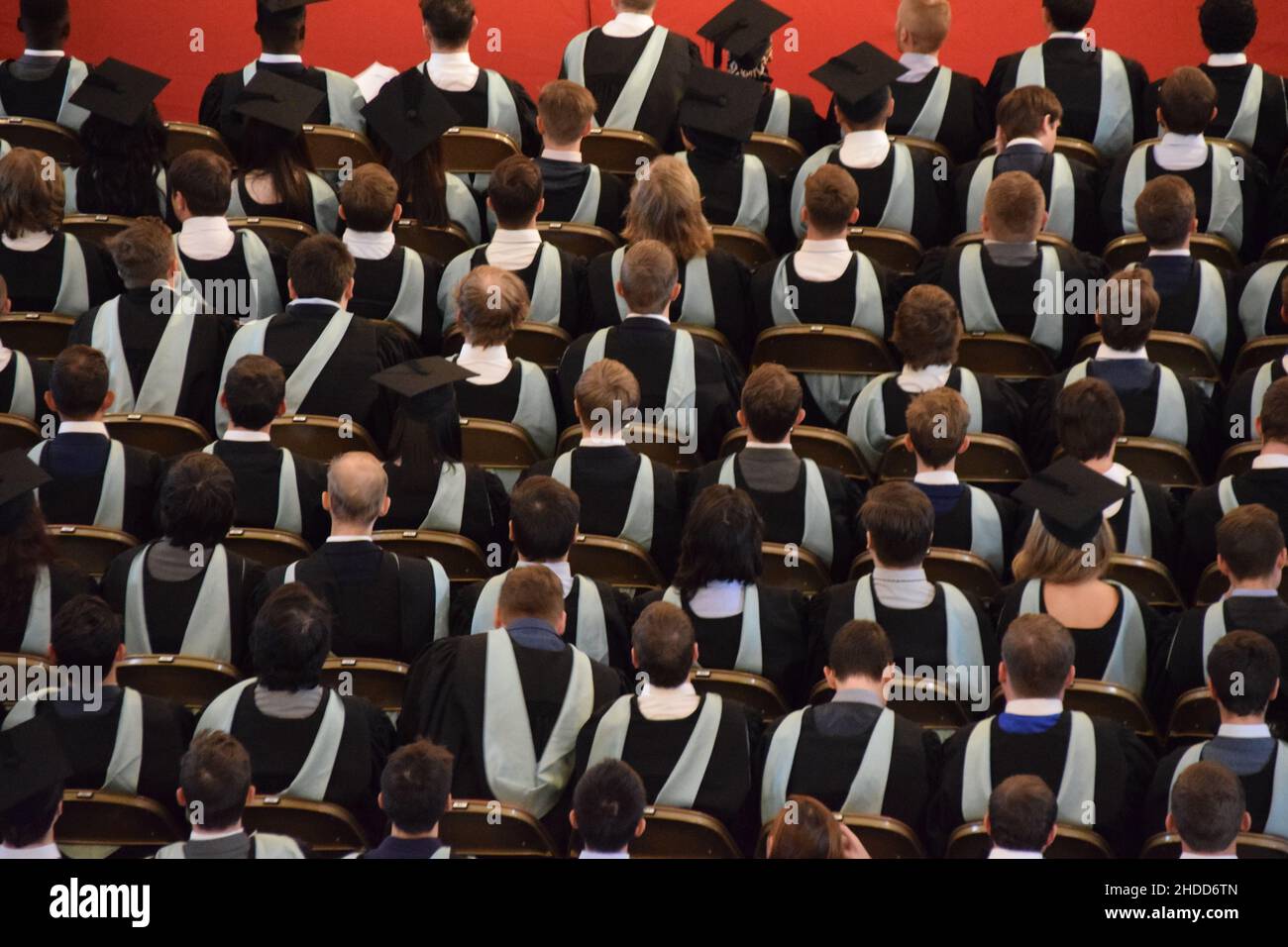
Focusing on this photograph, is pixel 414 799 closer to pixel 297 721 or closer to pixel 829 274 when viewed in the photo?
pixel 297 721

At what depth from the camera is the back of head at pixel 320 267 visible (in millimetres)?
7555

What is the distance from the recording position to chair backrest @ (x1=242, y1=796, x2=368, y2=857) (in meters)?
5.66

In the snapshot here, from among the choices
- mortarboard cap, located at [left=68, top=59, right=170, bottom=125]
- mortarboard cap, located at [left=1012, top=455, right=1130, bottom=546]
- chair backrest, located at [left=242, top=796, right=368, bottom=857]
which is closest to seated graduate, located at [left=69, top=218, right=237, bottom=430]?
mortarboard cap, located at [left=68, top=59, right=170, bottom=125]

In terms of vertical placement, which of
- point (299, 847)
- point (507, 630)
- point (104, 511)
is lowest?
point (299, 847)

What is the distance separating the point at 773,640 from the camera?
21.2ft

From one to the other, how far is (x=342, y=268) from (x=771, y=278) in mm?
1648

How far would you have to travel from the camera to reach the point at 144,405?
757 cm

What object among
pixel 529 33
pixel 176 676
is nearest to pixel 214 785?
pixel 176 676

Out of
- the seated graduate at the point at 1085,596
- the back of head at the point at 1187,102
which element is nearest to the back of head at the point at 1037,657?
the seated graduate at the point at 1085,596

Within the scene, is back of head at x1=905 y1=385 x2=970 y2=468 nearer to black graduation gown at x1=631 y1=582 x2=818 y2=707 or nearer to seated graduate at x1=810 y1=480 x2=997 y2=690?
seated graduate at x1=810 y1=480 x2=997 y2=690

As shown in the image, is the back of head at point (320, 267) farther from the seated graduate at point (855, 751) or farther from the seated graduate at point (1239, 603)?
the seated graduate at point (1239, 603)
